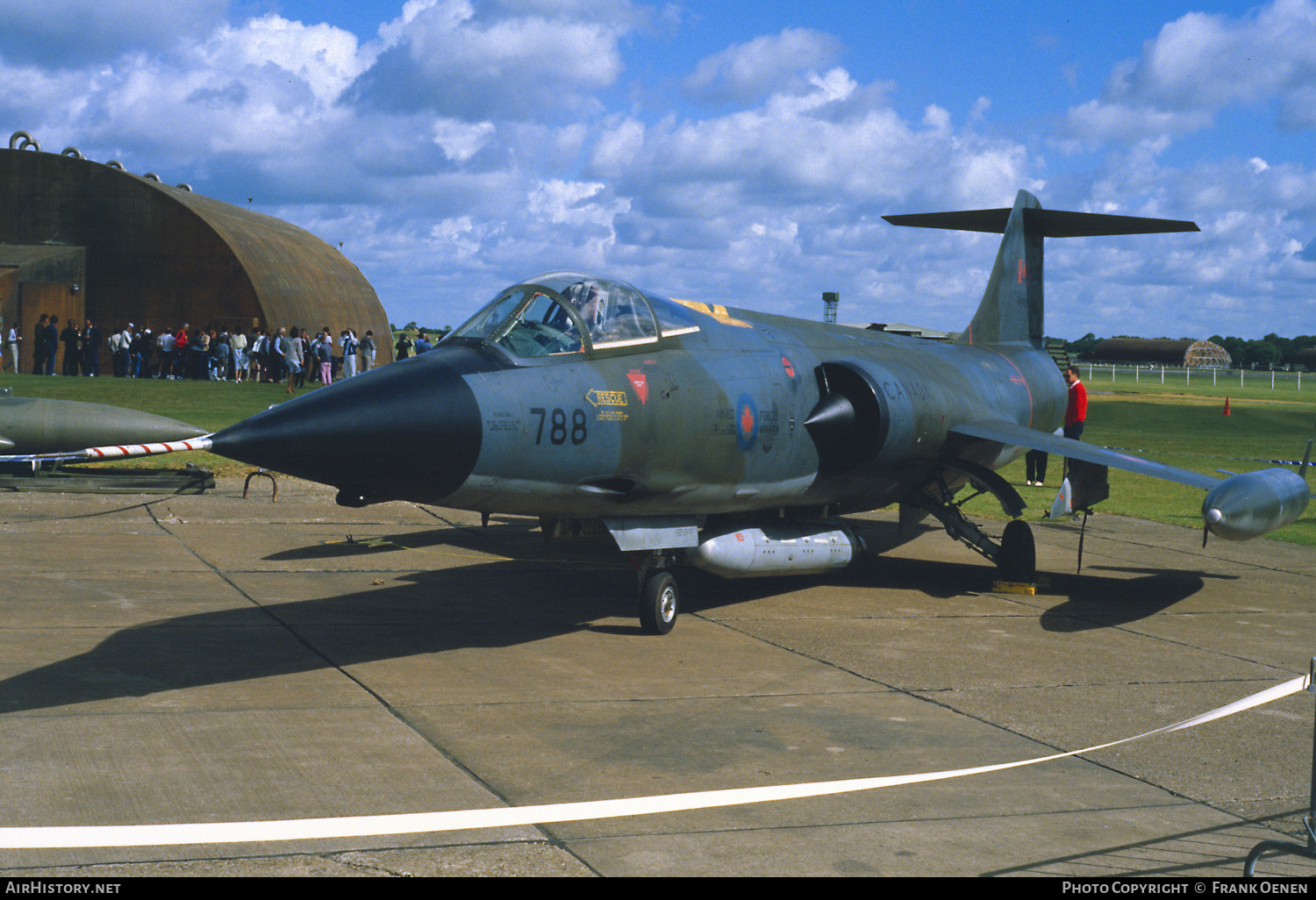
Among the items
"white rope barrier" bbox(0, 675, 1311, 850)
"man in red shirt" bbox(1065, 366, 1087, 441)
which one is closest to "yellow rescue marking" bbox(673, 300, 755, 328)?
"white rope barrier" bbox(0, 675, 1311, 850)

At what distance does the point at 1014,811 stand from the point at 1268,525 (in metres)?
5.37

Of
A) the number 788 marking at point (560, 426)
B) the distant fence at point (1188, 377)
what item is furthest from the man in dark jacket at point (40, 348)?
the distant fence at point (1188, 377)

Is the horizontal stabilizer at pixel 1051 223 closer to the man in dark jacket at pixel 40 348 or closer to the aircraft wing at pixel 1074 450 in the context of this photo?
the aircraft wing at pixel 1074 450

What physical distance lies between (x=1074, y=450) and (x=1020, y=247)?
619 cm

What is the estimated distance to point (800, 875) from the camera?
4305 mm

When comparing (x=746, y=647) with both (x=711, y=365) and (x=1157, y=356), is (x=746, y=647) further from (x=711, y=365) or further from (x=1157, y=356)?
(x=1157, y=356)

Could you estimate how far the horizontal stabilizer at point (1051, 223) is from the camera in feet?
53.2

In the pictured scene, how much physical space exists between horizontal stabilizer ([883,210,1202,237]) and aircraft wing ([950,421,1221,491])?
563cm

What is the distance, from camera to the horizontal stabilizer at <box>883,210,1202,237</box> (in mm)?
16219

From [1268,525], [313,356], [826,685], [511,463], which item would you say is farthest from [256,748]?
[313,356]

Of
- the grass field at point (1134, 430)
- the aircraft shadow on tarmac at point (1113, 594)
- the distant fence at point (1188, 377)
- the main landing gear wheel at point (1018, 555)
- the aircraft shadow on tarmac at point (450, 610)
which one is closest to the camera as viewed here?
the aircraft shadow on tarmac at point (450, 610)

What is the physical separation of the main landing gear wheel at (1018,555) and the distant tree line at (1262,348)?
6005 inches

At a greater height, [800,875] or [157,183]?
[157,183]

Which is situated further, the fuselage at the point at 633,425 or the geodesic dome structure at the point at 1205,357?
the geodesic dome structure at the point at 1205,357
